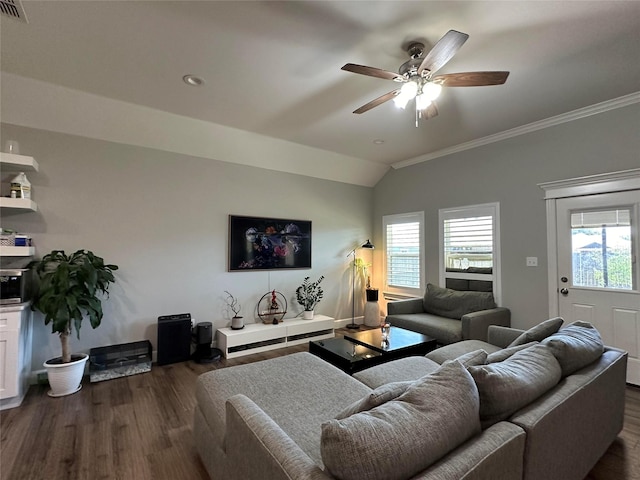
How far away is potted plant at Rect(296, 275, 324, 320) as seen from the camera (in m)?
4.63

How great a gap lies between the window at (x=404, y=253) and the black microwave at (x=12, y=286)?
4.85m

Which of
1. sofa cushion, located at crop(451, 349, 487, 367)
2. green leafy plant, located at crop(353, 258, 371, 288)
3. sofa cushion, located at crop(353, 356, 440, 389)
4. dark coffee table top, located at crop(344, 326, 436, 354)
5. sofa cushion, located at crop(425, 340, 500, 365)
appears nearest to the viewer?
sofa cushion, located at crop(451, 349, 487, 367)

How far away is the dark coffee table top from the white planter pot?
2.67 metres

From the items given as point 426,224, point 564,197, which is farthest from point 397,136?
point 564,197

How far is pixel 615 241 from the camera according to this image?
3088 millimetres

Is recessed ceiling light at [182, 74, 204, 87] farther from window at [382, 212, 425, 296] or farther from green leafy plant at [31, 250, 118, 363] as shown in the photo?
window at [382, 212, 425, 296]

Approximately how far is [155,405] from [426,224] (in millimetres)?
4249

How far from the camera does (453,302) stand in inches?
159

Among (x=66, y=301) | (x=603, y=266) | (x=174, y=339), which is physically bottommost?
(x=174, y=339)

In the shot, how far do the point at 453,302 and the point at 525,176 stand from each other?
1.85 meters

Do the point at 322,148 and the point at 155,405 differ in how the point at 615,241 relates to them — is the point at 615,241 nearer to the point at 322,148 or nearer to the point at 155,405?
the point at 322,148

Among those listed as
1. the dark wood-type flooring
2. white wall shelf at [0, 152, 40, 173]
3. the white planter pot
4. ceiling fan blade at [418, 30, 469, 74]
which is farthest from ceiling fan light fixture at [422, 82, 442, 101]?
the white planter pot

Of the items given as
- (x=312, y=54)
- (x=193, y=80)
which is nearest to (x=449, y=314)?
(x=312, y=54)

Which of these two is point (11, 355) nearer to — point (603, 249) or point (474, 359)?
point (474, 359)
